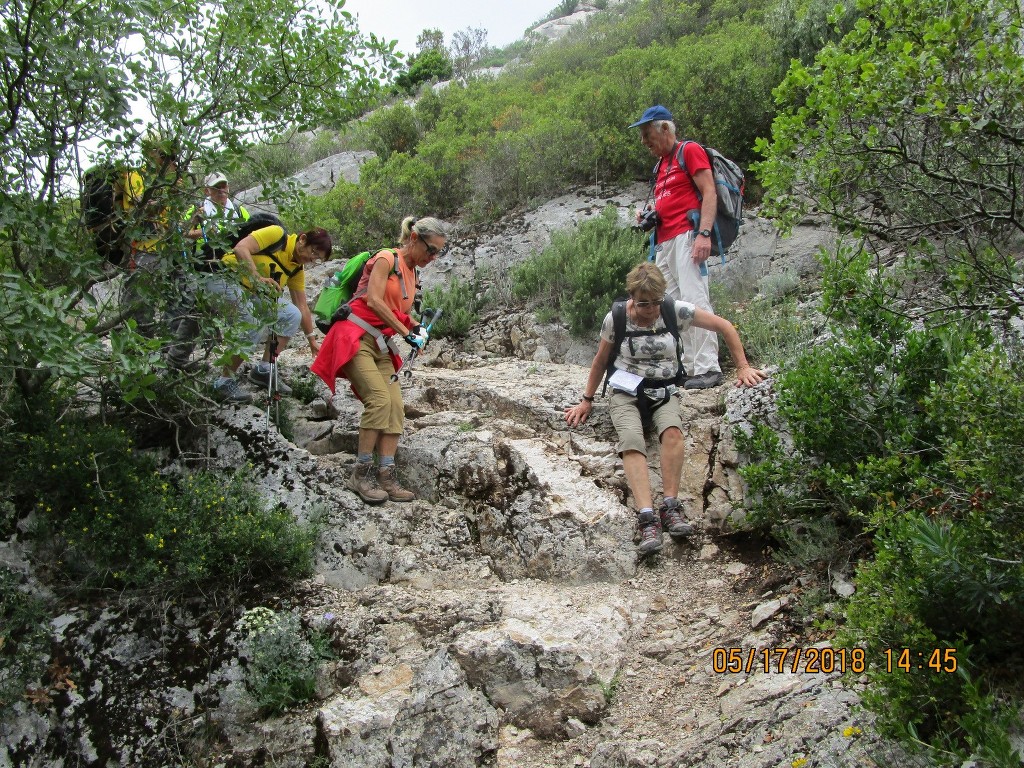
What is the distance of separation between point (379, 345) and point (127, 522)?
197 cm

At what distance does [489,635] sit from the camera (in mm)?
4145

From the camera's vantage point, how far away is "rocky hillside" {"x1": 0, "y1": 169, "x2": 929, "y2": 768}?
3.60m

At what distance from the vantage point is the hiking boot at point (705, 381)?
19.6 ft

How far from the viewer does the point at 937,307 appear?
4.12 m

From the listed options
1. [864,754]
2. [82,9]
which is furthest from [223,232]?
[864,754]

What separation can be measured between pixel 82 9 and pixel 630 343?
4028 millimetres

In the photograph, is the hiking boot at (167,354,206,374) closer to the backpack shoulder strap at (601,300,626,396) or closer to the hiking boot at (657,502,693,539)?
the backpack shoulder strap at (601,300,626,396)

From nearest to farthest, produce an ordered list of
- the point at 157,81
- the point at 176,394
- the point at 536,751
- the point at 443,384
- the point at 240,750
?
the point at 536,751, the point at 240,750, the point at 157,81, the point at 176,394, the point at 443,384

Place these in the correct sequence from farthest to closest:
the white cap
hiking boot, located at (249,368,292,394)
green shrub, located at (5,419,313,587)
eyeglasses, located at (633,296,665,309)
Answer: hiking boot, located at (249,368,292,394) < the white cap < eyeglasses, located at (633,296,665,309) < green shrub, located at (5,419,313,587)

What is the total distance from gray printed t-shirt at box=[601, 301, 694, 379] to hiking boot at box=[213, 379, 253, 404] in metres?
2.86

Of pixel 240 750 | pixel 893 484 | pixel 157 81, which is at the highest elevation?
pixel 157 81

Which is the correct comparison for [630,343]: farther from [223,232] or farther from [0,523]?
[0,523]

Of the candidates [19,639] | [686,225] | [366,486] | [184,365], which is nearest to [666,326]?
[686,225]

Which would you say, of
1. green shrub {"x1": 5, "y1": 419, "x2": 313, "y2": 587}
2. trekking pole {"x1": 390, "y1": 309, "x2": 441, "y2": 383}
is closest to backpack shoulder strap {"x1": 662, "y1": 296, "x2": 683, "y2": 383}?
trekking pole {"x1": 390, "y1": 309, "x2": 441, "y2": 383}
